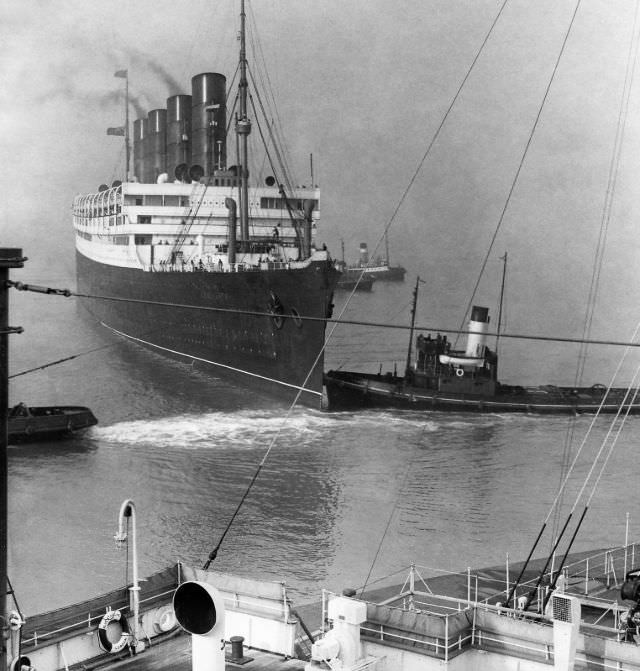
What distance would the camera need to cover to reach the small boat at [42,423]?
1420 centimetres

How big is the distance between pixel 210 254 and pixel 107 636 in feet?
63.1

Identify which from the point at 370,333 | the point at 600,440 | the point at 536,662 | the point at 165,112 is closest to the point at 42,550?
the point at 536,662

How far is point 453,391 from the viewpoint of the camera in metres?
18.3

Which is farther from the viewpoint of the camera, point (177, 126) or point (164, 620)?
point (177, 126)

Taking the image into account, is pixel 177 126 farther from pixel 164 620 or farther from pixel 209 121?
pixel 164 620

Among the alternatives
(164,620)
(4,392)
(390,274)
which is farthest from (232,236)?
(390,274)

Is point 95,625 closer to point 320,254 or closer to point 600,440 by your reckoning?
point 600,440

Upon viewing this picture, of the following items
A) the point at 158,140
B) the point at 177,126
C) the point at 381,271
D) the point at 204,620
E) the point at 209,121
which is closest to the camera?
the point at 204,620

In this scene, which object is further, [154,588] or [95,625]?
[154,588]

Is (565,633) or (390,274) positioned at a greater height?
(390,274)

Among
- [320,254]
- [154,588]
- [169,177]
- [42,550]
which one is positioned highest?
[169,177]

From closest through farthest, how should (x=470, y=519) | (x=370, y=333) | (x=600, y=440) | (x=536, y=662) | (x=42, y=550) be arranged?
(x=536, y=662) < (x=42, y=550) < (x=470, y=519) < (x=600, y=440) < (x=370, y=333)

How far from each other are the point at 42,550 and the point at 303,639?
16.2 feet

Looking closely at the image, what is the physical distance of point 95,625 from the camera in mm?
5105
